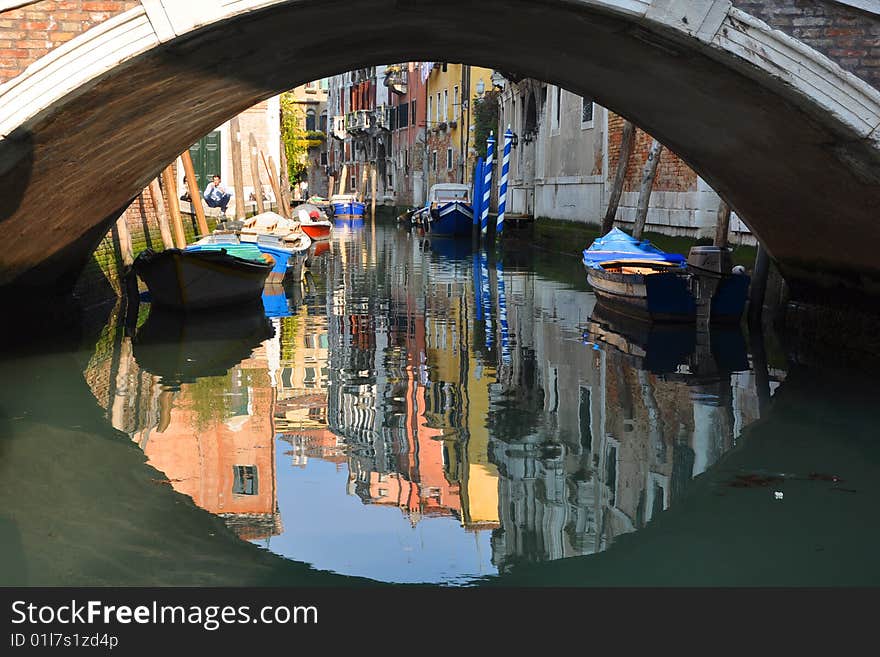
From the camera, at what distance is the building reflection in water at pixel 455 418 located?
14.6 ft

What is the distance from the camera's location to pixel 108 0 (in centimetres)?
535

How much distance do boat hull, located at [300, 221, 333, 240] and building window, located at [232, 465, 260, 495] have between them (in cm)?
1645

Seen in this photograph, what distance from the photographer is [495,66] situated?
27.1 feet

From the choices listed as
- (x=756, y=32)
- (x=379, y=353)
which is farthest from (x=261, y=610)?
(x=379, y=353)

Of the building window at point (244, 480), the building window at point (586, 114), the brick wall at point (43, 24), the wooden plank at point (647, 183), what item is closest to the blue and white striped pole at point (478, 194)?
the building window at point (586, 114)

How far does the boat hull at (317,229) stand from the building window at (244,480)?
54.0ft

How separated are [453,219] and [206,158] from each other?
929cm

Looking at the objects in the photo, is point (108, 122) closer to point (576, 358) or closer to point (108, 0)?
point (108, 0)

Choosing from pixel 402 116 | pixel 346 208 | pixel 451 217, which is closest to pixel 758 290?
pixel 451 217

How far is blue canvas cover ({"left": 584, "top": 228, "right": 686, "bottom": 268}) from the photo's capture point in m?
10.8

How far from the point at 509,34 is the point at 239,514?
3.43 metres

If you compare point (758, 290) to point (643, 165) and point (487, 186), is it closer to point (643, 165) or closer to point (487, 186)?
point (643, 165)

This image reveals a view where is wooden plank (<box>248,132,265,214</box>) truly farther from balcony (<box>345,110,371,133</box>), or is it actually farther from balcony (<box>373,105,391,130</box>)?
balcony (<box>345,110,371,133</box>)

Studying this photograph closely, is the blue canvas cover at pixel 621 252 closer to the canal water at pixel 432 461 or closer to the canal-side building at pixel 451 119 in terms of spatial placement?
the canal water at pixel 432 461
